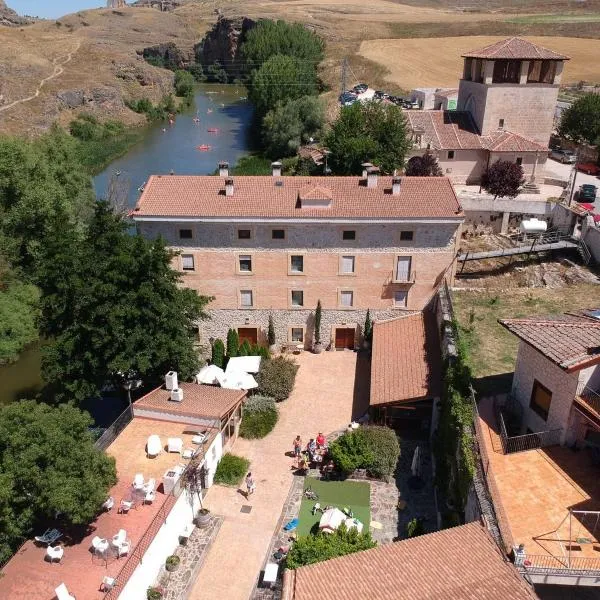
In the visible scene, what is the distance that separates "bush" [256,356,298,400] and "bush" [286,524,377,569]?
10837 millimetres

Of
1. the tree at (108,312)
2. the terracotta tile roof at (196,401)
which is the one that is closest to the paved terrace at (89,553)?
the terracotta tile roof at (196,401)

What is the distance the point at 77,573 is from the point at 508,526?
12.4 m

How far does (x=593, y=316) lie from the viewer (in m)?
20.2

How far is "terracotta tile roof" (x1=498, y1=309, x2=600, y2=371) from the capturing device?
57.5 ft

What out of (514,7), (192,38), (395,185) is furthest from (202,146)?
(514,7)

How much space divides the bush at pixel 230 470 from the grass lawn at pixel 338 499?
8.88ft

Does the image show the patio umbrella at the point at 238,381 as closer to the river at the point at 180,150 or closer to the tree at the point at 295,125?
the river at the point at 180,150

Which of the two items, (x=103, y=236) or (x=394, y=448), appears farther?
(x=103, y=236)

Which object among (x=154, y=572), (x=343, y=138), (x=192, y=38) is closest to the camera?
(x=154, y=572)

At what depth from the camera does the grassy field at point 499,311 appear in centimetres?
2589

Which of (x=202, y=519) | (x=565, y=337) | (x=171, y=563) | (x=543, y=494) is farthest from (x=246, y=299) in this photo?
(x=543, y=494)

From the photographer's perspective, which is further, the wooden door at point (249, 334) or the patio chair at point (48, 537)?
the wooden door at point (249, 334)

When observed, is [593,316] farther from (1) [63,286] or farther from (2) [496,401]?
(1) [63,286]

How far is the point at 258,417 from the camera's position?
26.5 meters
